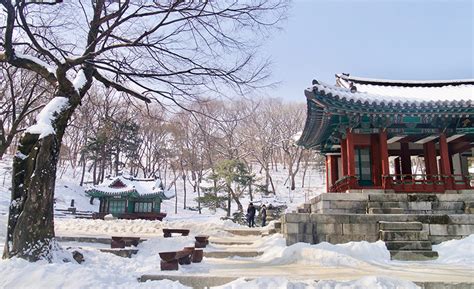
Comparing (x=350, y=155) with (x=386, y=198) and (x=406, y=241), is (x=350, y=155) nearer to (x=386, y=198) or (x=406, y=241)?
(x=386, y=198)

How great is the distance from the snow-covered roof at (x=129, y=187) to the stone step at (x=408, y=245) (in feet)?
79.0

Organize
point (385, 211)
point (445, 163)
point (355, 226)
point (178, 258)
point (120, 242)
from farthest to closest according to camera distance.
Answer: point (445, 163)
point (385, 211)
point (120, 242)
point (355, 226)
point (178, 258)

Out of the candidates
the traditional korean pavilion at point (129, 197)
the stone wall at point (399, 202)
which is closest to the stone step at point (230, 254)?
the stone wall at point (399, 202)

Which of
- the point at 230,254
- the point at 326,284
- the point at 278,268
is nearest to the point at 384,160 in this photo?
the point at 230,254

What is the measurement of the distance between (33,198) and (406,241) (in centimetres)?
798

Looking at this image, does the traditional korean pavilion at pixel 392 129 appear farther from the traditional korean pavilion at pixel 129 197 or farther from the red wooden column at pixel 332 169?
the traditional korean pavilion at pixel 129 197

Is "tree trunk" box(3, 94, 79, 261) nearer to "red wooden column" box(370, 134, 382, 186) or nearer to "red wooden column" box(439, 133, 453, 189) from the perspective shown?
"red wooden column" box(370, 134, 382, 186)

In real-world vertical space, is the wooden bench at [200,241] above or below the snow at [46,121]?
below

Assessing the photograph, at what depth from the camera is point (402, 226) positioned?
8.39 m

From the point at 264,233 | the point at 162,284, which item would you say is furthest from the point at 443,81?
the point at 162,284

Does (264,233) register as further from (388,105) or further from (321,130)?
(388,105)

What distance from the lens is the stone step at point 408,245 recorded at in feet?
26.0

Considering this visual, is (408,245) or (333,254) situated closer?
(333,254)

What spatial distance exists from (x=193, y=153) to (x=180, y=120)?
29.0 meters
